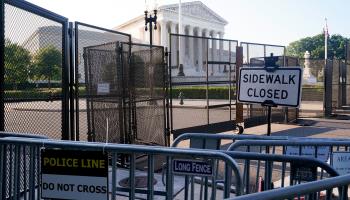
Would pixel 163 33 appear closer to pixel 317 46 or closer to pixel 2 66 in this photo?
pixel 317 46

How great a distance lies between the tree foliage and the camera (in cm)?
11769

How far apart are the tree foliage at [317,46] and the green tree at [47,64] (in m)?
112

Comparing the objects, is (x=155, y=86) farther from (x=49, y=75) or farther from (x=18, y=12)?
(x=18, y=12)

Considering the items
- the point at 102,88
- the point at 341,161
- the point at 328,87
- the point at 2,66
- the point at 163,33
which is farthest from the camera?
the point at 163,33

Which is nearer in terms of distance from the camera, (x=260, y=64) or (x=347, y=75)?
(x=260, y=64)

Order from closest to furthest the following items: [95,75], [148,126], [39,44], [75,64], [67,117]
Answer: [39,44], [67,117], [75,64], [95,75], [148,126]

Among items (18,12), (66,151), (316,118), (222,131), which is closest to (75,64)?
(18,12)

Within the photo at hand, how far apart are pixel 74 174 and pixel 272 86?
3.69 metres

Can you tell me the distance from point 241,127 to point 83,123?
18.1 feet

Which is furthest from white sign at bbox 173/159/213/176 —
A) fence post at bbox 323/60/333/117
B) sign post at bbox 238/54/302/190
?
fence post at bbox 323/60/333/117

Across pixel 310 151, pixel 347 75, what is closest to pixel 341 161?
pixel 310 151

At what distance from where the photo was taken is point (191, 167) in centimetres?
415

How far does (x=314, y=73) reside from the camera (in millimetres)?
25719

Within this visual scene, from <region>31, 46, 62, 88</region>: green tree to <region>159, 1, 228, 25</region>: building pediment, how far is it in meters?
74.6
